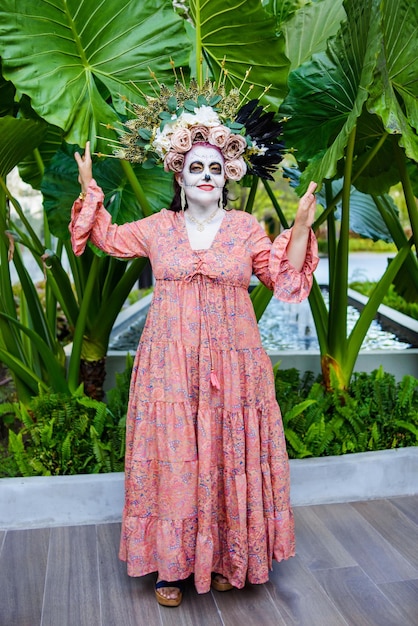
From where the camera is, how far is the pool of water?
13.7 feet

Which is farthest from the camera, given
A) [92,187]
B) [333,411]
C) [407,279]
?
[407,279]

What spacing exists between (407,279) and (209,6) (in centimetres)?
186

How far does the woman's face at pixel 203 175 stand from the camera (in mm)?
1754

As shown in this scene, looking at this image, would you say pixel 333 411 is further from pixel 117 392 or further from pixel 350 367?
pixel 117 392

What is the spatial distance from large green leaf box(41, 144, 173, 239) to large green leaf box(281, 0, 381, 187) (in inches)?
23.8

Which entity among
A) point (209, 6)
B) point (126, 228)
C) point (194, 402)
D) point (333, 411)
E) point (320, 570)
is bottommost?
point (320, 570)

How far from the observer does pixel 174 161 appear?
179cm

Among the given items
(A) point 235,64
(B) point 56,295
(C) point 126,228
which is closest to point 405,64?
(A) point 235,64

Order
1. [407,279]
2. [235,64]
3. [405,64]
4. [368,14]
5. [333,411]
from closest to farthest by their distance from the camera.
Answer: [368,14] < [405,64] < [235,64] < [333,411] < [407,279]

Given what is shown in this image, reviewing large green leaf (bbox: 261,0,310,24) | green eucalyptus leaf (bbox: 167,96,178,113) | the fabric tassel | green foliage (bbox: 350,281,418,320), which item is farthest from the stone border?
green foliage (bbox: 350,281,418,320)

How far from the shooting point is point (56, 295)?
279 cm

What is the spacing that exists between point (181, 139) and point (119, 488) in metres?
1.22

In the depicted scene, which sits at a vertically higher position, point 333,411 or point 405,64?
point 405,64

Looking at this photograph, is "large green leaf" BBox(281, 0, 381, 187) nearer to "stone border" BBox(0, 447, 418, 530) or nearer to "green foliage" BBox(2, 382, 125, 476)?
"stone border" BBox(0, 447, 418, 530)
